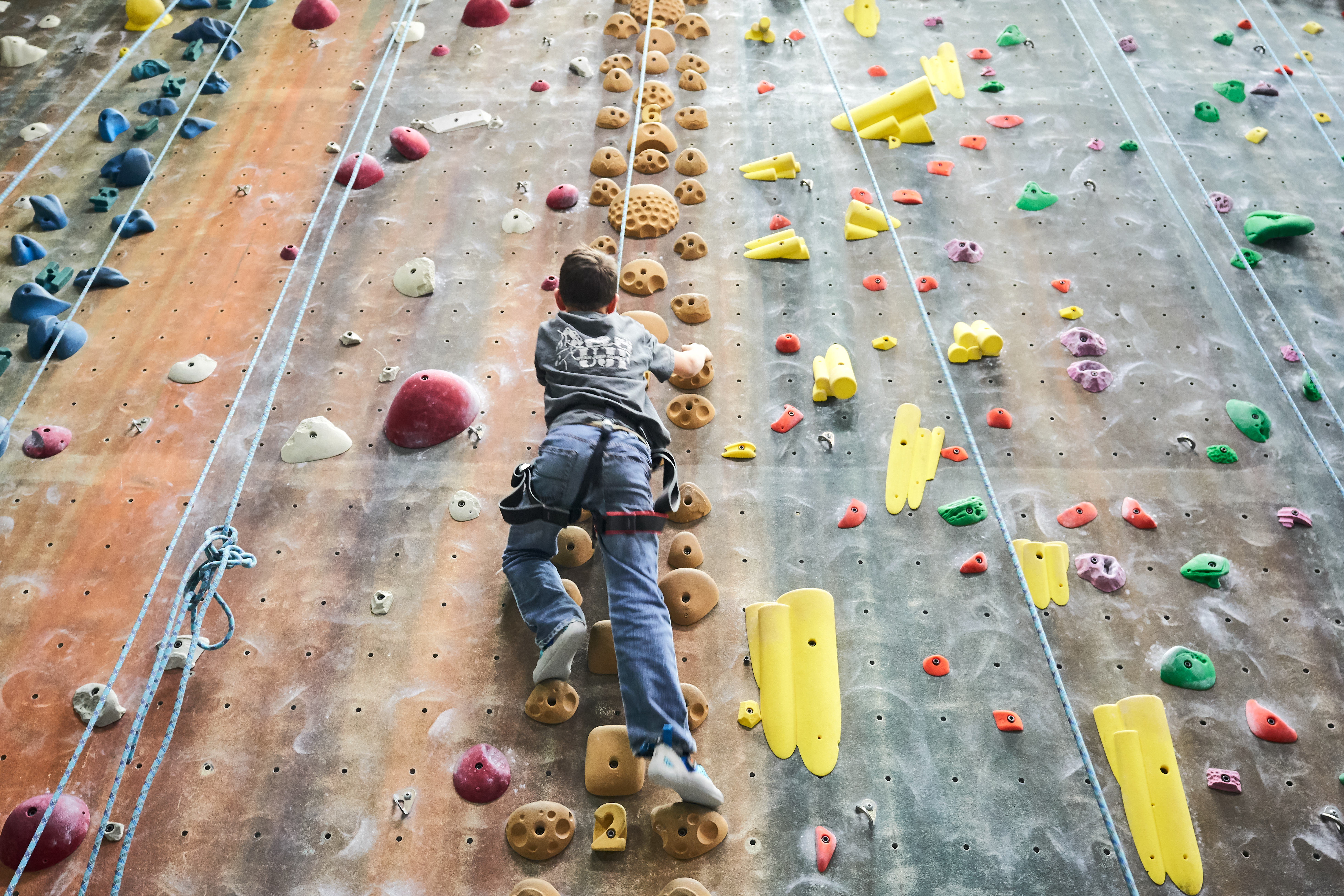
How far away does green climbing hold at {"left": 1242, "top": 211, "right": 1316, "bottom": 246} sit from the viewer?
13.5ft

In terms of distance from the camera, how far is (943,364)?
3.17 metres

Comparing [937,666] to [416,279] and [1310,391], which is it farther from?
[416,279]

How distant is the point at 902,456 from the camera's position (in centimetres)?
336

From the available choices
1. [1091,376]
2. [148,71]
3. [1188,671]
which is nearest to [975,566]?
[1188,671]

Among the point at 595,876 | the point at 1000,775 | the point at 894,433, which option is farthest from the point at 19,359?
the point at 1000,775

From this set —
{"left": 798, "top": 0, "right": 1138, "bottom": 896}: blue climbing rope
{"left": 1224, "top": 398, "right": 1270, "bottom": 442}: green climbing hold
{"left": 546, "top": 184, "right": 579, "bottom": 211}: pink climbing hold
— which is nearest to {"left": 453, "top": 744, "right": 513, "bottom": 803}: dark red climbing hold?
{"left": 798, "top": 0, "right": 1138, "bottom": 896}: blue climbing rope

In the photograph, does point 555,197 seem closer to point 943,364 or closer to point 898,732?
point 943,364

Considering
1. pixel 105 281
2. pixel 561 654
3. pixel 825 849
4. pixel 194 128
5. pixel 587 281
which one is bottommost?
pixel 825 849

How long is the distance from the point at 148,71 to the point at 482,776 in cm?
445

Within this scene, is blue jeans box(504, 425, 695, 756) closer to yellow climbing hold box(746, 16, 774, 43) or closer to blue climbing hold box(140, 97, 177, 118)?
yellow climbing hold box(746, 16, 774, 43)

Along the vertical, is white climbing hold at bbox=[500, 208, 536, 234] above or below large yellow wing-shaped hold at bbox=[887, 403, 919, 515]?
above

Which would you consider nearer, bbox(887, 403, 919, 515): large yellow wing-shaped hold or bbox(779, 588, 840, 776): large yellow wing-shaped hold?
bbox(779, 588, 840, 776): large yellow wing-shaped hold

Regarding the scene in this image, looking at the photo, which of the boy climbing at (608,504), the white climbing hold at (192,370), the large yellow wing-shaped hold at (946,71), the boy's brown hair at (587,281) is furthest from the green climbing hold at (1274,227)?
the white climbing hold at (192,370)

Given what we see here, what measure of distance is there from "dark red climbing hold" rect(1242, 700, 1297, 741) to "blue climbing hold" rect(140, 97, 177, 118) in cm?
536
